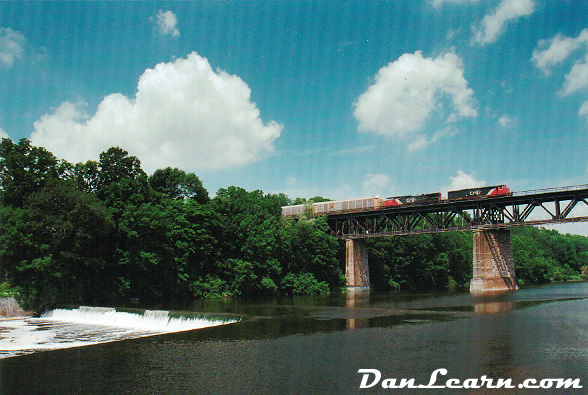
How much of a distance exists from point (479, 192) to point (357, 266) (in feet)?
87.6

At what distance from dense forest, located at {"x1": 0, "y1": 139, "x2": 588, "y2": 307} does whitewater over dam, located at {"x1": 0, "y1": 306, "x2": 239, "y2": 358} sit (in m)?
7.46

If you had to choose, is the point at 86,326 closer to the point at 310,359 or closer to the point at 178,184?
the point at 310,359

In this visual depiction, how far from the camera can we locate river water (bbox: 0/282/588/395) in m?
17.0

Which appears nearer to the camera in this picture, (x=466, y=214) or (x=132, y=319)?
(x=132, y=319)

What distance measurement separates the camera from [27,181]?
53.2 meters

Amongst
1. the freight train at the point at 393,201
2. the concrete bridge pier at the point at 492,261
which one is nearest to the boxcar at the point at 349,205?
the freight train at the point at 393,201

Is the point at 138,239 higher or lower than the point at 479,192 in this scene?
lower

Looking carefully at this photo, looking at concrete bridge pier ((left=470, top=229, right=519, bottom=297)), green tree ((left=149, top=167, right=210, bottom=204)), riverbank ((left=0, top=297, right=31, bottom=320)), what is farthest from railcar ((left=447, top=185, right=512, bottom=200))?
riverbank ((left=0, top=297, right=31, bottom=320))

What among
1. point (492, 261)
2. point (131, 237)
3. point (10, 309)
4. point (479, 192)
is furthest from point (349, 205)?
point (10, 309)

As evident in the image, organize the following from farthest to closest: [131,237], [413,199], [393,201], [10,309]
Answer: [393,201], [413,199], [131,237], [10,309]

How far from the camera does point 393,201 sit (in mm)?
85938

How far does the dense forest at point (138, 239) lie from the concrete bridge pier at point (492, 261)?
24.7 m

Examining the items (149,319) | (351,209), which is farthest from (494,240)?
(149,319)

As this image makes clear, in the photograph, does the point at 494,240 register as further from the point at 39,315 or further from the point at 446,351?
the point at 39,315
